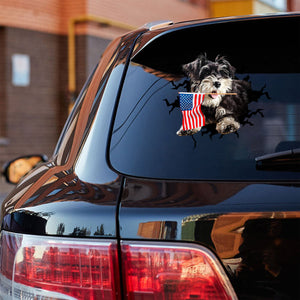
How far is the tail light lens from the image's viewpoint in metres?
1.47

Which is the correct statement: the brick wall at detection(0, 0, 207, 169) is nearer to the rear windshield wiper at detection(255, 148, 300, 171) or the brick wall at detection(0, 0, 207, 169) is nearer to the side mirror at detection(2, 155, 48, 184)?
the side mirror at detection(2, 155, 48, 184)

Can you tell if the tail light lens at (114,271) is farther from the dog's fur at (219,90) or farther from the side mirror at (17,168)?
the side mirror at (17,168)

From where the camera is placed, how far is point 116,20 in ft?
53.5

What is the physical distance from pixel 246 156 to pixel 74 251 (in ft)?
1.56

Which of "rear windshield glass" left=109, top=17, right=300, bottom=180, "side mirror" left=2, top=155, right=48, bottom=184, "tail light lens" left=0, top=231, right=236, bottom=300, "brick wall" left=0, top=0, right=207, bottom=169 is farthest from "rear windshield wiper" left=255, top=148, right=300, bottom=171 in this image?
"brick wall" left=0, top=0, right=207, bottom=169

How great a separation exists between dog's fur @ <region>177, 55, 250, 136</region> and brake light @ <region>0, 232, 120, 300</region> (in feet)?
1.33

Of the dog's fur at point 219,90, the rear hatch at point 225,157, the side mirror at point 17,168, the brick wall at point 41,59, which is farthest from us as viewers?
the brick wall at point 41,59

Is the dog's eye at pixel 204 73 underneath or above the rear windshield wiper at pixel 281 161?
above

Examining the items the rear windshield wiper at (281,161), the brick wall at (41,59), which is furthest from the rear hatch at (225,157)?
the brick wall at (41,59)

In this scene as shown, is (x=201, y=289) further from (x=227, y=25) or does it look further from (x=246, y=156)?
(x=227, y=25)

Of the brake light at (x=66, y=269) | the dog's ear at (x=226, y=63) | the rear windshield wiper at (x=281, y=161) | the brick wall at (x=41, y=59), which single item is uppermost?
the brick wall at (x=41, y=59)

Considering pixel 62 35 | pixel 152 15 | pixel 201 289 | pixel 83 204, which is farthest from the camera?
pixel 152 15

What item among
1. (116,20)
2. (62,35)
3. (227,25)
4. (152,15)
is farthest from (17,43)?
(227,25)

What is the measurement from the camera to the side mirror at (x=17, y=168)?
9.87 ft
